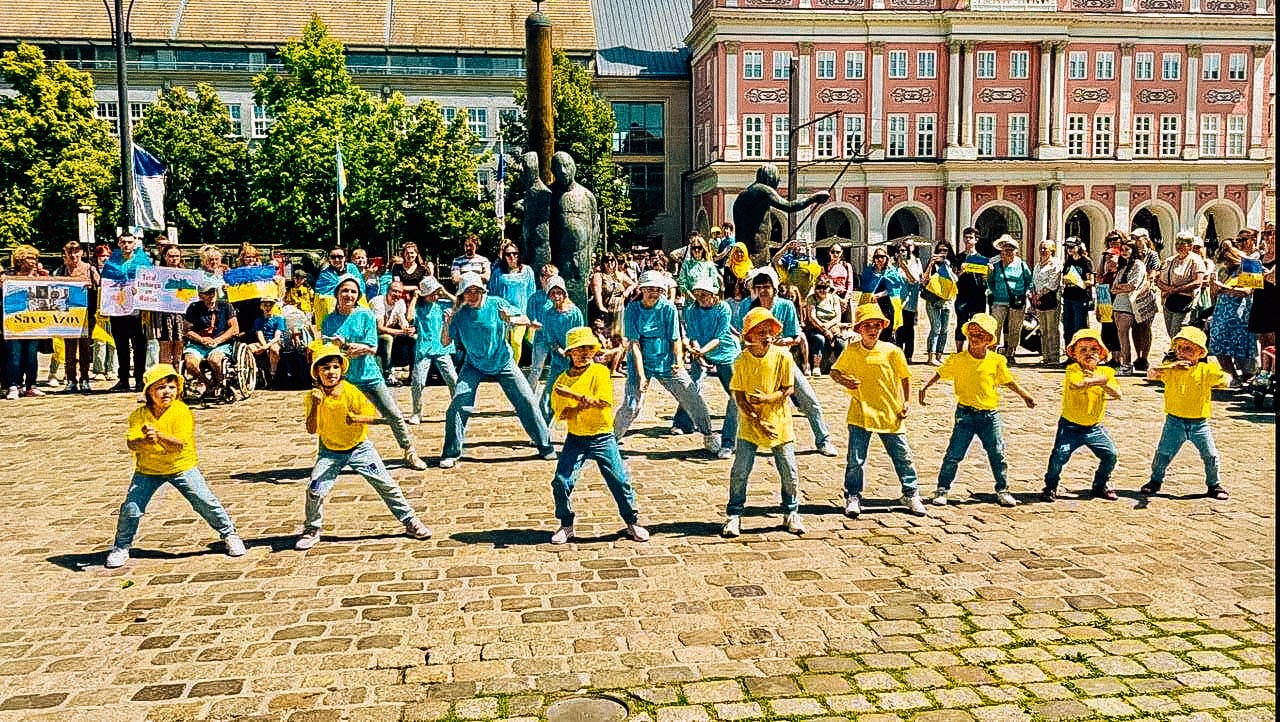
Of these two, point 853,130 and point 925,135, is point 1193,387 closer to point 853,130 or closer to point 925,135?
point 853,130

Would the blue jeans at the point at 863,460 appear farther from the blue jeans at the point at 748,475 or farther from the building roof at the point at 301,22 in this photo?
the building roof at the point at 301,22

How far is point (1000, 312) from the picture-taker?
56.0ft

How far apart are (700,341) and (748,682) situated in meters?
5.56

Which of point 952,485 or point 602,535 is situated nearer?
point 602,535

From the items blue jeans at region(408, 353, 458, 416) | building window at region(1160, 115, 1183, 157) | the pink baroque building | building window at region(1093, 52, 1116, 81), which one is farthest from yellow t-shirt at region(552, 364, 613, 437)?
building window at region(1160, 115, 1183, 157)

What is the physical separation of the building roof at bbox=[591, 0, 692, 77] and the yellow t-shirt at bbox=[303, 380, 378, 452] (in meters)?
56.1

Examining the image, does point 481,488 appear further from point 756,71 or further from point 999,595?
point 756,71

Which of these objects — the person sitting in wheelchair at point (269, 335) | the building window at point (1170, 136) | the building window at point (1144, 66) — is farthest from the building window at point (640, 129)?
the person sitting in wheelchair at point (269, 335)

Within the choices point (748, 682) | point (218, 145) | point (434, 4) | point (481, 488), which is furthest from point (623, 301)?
point (434, 4)

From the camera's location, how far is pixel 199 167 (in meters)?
48.5

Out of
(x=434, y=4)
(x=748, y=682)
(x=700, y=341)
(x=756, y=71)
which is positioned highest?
(x=434, y=4)

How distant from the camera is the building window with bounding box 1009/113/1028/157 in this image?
181 ft

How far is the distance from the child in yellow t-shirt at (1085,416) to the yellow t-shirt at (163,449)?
6121 mm

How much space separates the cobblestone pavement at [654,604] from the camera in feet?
15.9
